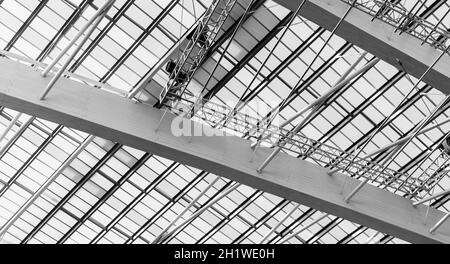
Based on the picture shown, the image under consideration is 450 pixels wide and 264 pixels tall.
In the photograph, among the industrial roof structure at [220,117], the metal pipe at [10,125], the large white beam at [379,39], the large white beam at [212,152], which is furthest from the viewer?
the metal pipe at [10,125]

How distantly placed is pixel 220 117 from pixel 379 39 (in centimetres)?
592

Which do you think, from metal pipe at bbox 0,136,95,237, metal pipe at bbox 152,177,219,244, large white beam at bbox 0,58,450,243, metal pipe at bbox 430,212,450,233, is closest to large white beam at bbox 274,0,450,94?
large white beam at bbox 0,58,450,243

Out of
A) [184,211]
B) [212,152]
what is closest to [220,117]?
[212,152]

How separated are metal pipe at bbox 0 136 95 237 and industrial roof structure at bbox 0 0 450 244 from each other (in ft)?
0.31

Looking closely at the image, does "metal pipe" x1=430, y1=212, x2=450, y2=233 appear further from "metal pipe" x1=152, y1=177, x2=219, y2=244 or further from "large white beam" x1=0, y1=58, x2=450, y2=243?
"metal pipe" x1=152, y1=177, x2=219, y2=244

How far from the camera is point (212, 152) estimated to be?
25.2 meters

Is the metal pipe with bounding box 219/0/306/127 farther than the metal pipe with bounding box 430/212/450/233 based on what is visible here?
No

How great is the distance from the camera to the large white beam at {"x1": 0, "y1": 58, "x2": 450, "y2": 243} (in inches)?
915

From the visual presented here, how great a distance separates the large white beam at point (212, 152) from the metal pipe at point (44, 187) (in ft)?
Answer: 24.1

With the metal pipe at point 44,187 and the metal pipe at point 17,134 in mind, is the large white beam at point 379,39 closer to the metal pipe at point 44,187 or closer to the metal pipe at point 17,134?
the metal pipe at point 44,187

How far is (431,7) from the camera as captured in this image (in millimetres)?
29266

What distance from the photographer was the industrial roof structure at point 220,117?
2414 centimetres

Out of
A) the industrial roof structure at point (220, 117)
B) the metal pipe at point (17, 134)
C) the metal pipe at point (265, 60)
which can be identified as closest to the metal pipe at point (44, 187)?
the industrial roof structure at point (220, 117)

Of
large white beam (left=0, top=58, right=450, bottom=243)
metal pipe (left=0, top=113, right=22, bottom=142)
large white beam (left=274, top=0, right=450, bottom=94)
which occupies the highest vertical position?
metal pipe (left=0, top=113, right=22, bottom=142)
